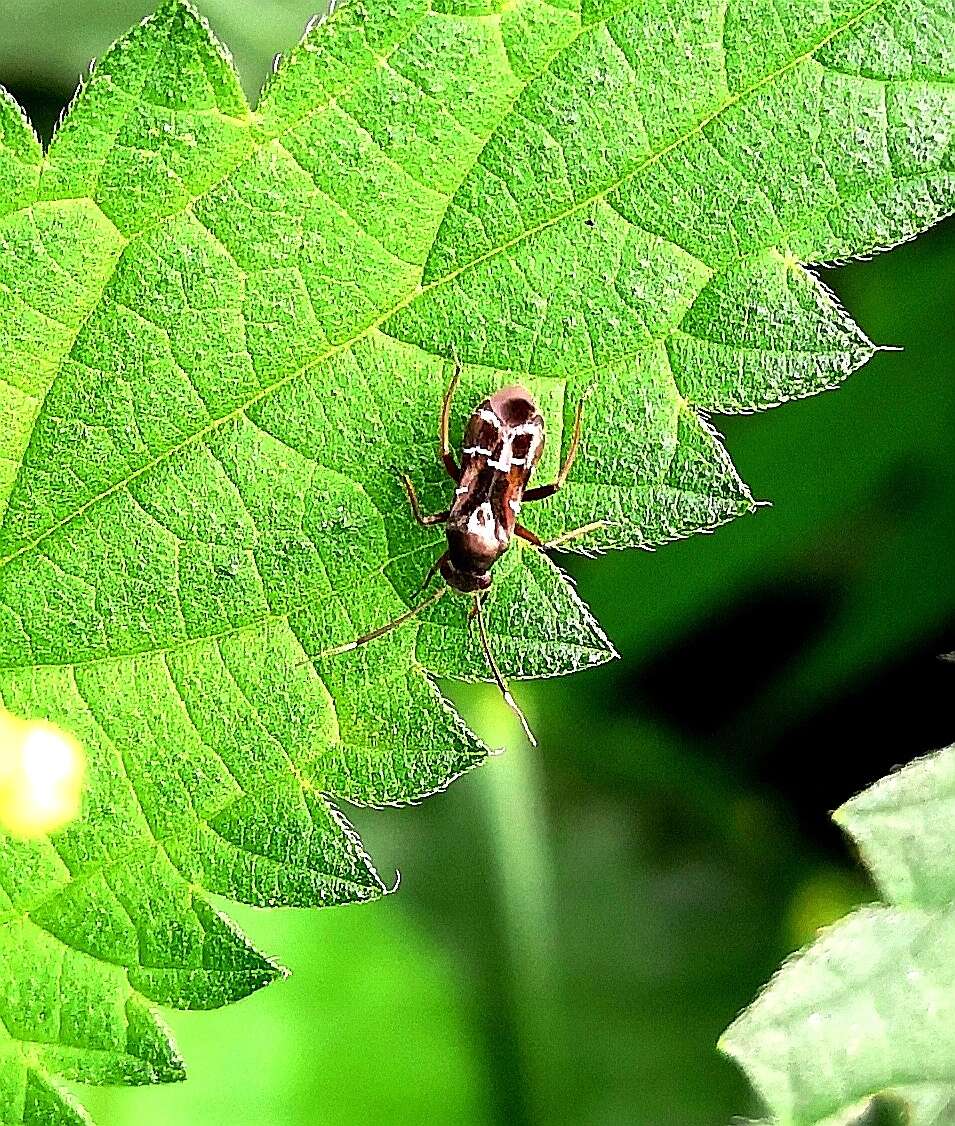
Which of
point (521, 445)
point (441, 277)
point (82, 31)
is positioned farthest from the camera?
point (82, 31)

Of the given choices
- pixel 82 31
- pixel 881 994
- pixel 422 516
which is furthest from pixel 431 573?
pixel 82 31

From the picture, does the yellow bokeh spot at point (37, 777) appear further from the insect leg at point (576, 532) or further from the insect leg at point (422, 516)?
the insect leg at point (576, 532)

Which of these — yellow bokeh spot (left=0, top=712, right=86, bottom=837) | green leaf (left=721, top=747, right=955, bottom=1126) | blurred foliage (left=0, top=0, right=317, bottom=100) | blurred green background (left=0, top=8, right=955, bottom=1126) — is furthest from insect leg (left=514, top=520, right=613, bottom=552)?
blurred foliage (left=0, top=0, right=317, bottom=100)

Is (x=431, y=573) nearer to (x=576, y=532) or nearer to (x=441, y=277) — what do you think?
(x=576, y=532)

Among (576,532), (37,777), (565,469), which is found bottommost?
(37,777)

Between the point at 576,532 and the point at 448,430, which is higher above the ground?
the point at 448,430

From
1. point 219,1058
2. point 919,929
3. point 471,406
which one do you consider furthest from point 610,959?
point 471,406

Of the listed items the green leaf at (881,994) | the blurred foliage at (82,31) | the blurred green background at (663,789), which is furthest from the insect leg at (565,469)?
the blurred foliage at (82,31)
